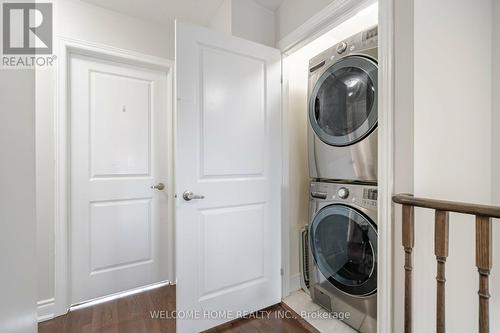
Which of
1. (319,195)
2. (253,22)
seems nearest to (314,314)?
(319,195)

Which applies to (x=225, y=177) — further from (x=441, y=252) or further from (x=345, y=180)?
(x=441, y=252)

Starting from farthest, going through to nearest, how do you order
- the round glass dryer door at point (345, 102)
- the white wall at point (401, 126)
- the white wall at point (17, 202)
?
the round glass dryer door at point (345, 102) → the white wall at point (401, 126) → the white wall at point (17, 202)

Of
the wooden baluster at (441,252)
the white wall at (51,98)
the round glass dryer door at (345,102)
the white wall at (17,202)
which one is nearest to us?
the white wall at (17,202)

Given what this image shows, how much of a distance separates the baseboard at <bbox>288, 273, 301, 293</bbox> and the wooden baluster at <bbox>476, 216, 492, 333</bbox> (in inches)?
51.1

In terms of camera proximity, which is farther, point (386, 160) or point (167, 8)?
point (167, 8)

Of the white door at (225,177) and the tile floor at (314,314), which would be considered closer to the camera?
the white door at (225,177)

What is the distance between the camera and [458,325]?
1132 millimetres

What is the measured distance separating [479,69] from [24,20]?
2.18m

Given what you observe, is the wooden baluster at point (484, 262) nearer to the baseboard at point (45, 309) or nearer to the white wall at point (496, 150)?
the white wall at point (496, 150)

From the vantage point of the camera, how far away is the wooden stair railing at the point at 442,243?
74cm

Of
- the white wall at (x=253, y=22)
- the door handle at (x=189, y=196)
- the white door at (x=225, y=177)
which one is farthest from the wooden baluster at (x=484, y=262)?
the white wall at (x=253, y=22)

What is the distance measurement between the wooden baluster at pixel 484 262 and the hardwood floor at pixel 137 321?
1010mm

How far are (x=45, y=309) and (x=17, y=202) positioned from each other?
151 centimetres

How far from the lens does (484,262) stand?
0.75m
